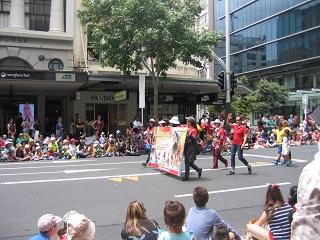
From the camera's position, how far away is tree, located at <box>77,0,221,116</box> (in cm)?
1869

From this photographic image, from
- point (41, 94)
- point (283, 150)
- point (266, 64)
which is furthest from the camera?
point (266, 64)

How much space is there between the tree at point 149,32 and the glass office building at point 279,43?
24.3m

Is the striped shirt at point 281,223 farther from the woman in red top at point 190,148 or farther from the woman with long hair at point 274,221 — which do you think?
the woman in red top at point 190,148

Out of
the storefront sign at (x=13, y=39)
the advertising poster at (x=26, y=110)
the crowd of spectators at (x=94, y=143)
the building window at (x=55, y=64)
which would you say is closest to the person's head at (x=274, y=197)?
the crowd of spectators at (x=94, y=143)

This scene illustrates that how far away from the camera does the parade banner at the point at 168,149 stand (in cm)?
1082

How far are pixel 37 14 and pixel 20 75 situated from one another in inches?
316

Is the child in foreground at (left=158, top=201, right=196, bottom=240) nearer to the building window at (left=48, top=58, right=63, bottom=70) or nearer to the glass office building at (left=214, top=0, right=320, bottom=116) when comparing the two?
the building window at (left=48, top=58, right=63, bottom=70)

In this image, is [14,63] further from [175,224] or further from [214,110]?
[214,110]

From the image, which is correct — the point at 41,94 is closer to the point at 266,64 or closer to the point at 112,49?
the point at 112,49

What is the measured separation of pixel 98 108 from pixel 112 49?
6.79m

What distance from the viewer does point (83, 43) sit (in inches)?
986

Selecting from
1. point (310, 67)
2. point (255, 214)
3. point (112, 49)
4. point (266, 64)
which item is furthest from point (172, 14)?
point (266, 64)

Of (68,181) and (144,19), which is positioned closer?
(68,181)

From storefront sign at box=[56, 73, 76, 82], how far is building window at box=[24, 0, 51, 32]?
735cm
